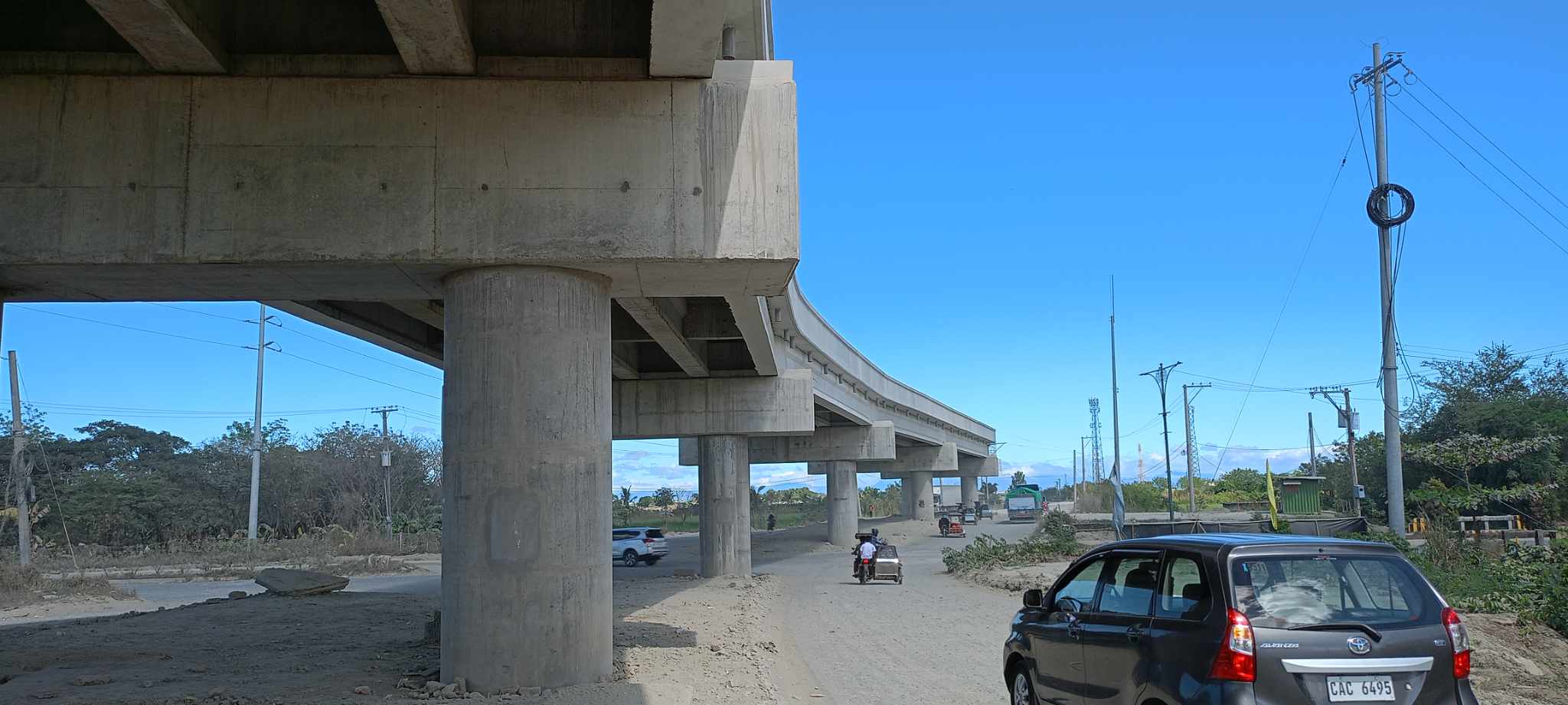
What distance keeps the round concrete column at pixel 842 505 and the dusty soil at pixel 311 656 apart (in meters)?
29.7

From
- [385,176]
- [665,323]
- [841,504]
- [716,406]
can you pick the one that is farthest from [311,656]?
[841,504]

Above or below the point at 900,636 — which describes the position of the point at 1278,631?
above

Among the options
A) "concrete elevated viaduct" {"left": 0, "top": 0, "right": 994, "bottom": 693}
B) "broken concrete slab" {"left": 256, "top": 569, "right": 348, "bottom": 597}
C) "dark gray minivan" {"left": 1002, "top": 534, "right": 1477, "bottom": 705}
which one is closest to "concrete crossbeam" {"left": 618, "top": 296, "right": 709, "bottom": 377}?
"concrete elevated viaduct" {"left": 0, "top": 0, "right": 994, "bottom": 693}

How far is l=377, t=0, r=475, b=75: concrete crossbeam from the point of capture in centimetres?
807

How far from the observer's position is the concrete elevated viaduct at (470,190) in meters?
8.88

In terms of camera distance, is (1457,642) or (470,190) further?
(470,190)

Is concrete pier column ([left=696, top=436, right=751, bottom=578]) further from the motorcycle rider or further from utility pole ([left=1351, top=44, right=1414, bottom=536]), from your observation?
utility pole ([left=1351, top=44, right=1414, bottom=536])

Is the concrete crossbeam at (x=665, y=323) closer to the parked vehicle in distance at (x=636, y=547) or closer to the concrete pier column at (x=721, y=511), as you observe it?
the concrete pier column at (x=721, y=511)

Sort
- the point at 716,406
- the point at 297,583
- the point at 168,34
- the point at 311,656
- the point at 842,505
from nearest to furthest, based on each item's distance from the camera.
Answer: the point at 168,34, the point at 311,656, the point at 297,583, the point at 716,406, the point at 842,505

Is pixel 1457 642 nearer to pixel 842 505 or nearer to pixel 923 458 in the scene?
pixel 842 505

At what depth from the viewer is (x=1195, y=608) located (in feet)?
18.5

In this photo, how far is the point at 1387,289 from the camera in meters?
26.2

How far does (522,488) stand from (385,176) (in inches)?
115

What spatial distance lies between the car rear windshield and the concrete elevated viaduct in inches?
196
